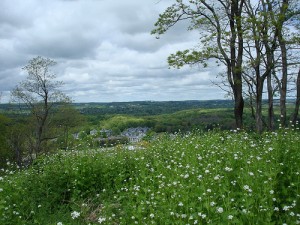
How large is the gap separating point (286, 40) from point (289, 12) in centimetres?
155

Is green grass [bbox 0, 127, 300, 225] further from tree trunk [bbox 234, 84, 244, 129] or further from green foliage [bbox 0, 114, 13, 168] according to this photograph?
green foliage [bbox 0, 114, 13, 168]

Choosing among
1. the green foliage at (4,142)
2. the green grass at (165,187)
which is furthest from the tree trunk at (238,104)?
the green foliage at (4,142)

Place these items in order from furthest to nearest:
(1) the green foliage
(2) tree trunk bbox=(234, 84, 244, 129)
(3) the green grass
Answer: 1. (1) the green foliage
2. (2) tree trunk bbox=(234, 84, 244, 129)
3. (3) the green grass

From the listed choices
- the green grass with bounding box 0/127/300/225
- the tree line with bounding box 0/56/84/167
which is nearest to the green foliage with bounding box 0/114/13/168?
the tree line with bounding box 0/56/84/167

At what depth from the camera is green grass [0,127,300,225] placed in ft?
18.1

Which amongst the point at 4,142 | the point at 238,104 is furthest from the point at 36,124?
the point at 238,104

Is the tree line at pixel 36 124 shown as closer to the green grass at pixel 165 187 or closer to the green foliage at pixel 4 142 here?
the green foliage at pixel 4 142

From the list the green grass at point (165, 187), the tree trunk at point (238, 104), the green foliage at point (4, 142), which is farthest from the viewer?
the green foliage at point (4, 142)

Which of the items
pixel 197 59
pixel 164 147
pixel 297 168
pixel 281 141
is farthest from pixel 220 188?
pixel 197 59

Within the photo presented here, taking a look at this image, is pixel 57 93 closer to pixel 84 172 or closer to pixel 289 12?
pixel 289 12

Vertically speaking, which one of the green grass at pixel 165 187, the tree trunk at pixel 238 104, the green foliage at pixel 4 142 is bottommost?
the green foliage at pixel 4 142

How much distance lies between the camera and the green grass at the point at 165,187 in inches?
217

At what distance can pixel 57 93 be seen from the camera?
4312cm

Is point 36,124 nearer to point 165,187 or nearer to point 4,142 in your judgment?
point 4,142
